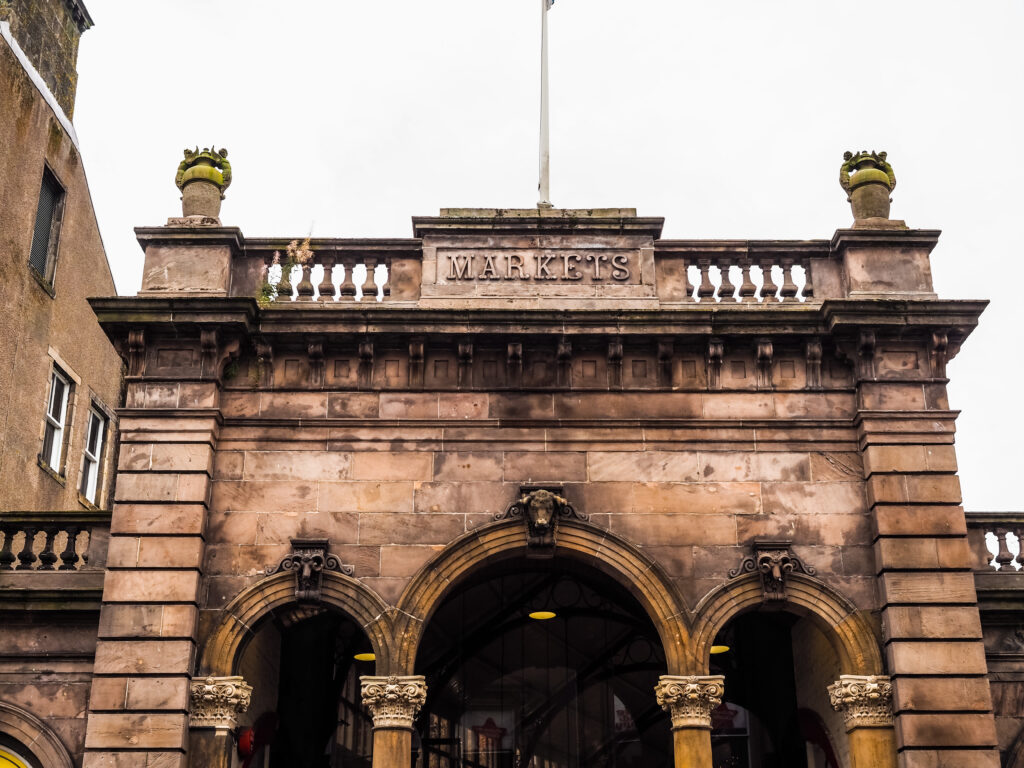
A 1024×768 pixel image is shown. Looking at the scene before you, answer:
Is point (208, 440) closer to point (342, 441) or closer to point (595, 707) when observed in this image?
point (342, 441)

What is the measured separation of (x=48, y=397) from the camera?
2123 cm

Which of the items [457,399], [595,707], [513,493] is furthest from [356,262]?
[595,707]

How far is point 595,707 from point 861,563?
5015mm

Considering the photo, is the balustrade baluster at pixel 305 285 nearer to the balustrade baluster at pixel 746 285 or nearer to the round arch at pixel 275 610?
the round arch at pixel 275 610

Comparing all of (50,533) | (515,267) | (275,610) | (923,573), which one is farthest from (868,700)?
(50,533)

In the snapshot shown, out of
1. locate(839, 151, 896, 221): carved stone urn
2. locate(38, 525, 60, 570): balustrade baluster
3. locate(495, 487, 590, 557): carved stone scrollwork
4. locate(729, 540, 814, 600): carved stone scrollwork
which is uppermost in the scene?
locate(839, 151, 896, 221): carved stone urn

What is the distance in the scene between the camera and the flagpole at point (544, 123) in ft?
57.8

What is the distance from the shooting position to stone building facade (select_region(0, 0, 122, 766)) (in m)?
14.6

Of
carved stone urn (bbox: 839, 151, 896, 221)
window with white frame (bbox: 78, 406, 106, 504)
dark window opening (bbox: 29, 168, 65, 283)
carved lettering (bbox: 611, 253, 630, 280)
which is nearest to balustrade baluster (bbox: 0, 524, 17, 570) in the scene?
dark window opening (bbox: 29, 168, 65, 283)

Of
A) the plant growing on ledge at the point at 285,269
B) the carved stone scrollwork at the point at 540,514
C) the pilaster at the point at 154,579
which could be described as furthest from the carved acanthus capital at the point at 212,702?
A: the plant growing on ledge at the point at 285,269

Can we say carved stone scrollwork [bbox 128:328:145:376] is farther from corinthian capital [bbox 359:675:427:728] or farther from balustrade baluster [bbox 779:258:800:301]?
balustrade baluster [bbox 779:258:800:301]

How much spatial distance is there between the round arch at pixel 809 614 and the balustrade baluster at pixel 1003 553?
238 cm

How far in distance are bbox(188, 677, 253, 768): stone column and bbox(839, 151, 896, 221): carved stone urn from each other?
985 centimetres

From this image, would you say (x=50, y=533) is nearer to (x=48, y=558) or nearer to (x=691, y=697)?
(x=48, y=558)
